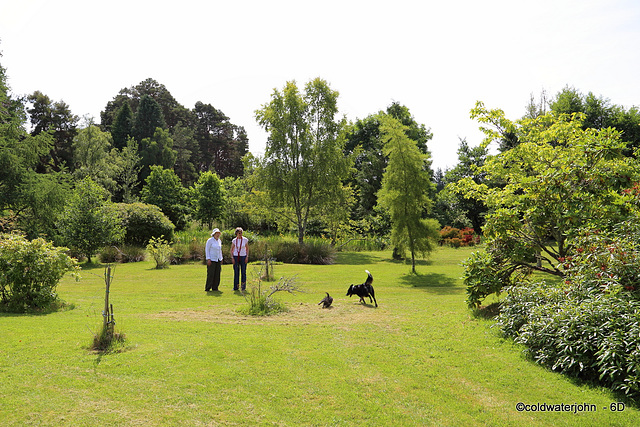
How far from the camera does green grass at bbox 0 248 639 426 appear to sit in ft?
13.2

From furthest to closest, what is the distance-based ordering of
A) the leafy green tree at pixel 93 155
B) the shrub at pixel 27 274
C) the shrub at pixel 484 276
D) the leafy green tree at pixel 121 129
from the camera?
1. the leafy green tree at pixel 121 129
2. the leafy green tree at pixel 93 155
3. the shrub at pixel 27 274
4. the shrub at pixel 484 276

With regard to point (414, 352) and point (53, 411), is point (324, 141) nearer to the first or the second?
point (414, 352)

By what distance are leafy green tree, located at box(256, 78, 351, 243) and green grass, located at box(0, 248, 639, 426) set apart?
20331 millimetres

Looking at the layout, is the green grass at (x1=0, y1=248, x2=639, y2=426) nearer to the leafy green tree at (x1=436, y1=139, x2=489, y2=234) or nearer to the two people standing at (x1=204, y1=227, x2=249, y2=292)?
the two people standing at (x1=204, y1=227, x2=249, y2=292)

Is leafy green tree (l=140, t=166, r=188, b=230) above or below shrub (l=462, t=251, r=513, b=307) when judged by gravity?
above

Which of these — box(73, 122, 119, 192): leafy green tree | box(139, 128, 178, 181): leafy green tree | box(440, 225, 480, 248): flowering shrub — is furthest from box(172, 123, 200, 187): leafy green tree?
box(440, 225, 480, 248): flowering shrub

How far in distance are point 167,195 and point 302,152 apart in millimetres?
20897

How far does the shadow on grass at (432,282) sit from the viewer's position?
14.3m

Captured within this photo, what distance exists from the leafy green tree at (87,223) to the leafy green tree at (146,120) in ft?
130

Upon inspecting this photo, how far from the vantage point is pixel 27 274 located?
28.2ft

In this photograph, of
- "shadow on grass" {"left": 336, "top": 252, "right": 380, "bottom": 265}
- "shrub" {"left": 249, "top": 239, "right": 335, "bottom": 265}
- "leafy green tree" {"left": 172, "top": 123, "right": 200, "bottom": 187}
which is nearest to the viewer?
"shrub" {"left": 249, "top": 239, "right": 335, "bottom": 265}

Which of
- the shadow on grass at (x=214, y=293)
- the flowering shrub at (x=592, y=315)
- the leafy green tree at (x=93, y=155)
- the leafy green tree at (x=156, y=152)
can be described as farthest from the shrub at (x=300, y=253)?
the leafy green tree at (x=156, y=152)

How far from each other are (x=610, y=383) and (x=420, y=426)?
2.73 m

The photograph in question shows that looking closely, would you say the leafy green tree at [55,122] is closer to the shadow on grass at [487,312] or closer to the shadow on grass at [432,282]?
the shadow on grass at [432,282]
